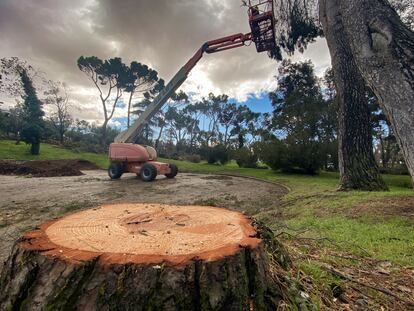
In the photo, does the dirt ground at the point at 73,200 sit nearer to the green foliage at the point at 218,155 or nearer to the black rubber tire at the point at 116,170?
the black rubber tire at the point at 116,170

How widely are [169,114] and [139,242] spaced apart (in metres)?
41.1

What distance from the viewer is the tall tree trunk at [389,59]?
260 centimetres

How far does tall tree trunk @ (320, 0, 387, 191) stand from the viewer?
5977mm

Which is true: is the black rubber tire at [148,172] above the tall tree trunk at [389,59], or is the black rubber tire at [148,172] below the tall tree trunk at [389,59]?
below

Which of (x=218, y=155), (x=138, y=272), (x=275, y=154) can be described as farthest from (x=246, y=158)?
(x=138, y=272)

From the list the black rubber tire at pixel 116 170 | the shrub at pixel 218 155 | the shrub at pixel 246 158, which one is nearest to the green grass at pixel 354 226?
the black rubber tire at pixel 116 170

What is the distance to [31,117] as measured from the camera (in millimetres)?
21562

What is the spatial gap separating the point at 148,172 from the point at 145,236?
873cm

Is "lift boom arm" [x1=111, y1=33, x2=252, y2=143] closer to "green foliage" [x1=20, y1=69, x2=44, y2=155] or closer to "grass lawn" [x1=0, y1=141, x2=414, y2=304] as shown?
"grass lawn" [x1=0, y1=141, x2=414, y2=304]

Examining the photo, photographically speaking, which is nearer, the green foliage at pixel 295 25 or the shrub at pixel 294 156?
the green foliage at pixel 295 25

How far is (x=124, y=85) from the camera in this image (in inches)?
1163

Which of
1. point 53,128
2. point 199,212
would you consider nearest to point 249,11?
point 199,212

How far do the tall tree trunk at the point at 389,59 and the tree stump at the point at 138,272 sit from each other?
226 centimetres

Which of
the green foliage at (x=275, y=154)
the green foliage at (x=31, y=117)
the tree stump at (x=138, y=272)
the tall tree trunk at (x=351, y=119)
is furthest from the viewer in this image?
the green foliage at (x=31, y=117)
